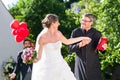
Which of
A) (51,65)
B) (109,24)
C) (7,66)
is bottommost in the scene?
(7,66)

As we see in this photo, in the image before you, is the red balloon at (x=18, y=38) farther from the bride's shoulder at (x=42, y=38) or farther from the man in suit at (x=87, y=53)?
the man in suit at (x=87, y=53)

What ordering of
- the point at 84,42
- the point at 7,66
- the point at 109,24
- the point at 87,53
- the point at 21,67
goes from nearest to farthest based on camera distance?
1. the point at 84,42
2. the point at 87,53
3. the point at 21,67
4. the point at 109,24
5. the point at 7,66

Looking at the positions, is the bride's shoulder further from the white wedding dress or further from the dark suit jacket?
the dark suit jacket

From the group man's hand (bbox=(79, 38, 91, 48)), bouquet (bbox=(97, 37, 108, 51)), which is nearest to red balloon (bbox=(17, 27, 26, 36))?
man's hand (bbox=(79, 38, 91, 48))

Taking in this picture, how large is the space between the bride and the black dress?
65 cm

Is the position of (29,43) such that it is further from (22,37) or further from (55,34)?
(55,34)

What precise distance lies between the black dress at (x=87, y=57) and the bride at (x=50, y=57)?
0.65 metres

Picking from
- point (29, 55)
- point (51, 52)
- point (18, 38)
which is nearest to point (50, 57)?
point (51, 52)

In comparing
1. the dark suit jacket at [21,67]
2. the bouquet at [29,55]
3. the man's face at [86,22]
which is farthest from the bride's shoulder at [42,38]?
the dark suit jacket at [21,67]

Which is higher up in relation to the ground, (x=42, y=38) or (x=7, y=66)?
(x=42, y=38)

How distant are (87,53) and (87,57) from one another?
0.08m

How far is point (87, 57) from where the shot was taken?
876cm

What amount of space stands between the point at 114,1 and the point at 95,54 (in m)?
5.32

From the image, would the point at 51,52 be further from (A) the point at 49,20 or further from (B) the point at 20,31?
(B) the point at 20,31
